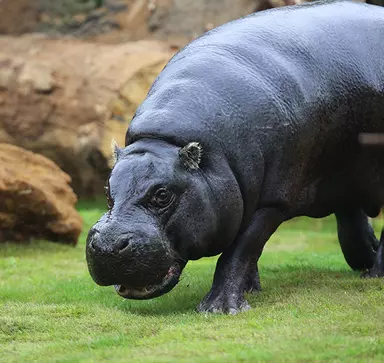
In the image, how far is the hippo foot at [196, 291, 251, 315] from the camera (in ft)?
20.9

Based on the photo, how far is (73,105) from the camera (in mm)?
16469

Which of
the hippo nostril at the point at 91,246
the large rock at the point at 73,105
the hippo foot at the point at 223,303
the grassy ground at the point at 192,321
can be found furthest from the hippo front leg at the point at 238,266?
the large rock at the point at 73,105

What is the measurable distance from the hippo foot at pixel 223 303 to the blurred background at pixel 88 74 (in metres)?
8.06

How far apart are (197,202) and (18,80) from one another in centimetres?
1083

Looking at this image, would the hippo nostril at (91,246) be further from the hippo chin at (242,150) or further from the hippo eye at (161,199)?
the hippo eye at (161,199)

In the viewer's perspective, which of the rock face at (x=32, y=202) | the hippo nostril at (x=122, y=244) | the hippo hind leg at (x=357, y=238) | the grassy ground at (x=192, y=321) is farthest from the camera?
the rock face at (x=32, y=202)

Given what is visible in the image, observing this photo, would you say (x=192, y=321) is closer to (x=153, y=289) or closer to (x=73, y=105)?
(x=153, y=289)

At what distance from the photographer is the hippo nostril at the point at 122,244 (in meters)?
5.81

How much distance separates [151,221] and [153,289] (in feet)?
1.53

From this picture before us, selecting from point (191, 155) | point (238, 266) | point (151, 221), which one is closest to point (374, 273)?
point (238, 266)

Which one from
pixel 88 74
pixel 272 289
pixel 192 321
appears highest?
pixel 192 321

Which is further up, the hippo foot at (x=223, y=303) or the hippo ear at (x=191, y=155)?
the hippo ear at (x=191, y=155)

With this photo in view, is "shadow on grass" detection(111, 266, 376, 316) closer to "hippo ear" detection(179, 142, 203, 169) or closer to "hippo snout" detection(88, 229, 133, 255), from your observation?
"hippo snout" detection(88, 229, 133, 255)

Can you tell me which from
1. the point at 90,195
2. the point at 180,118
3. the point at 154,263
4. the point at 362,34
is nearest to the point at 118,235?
the point at 154,263
